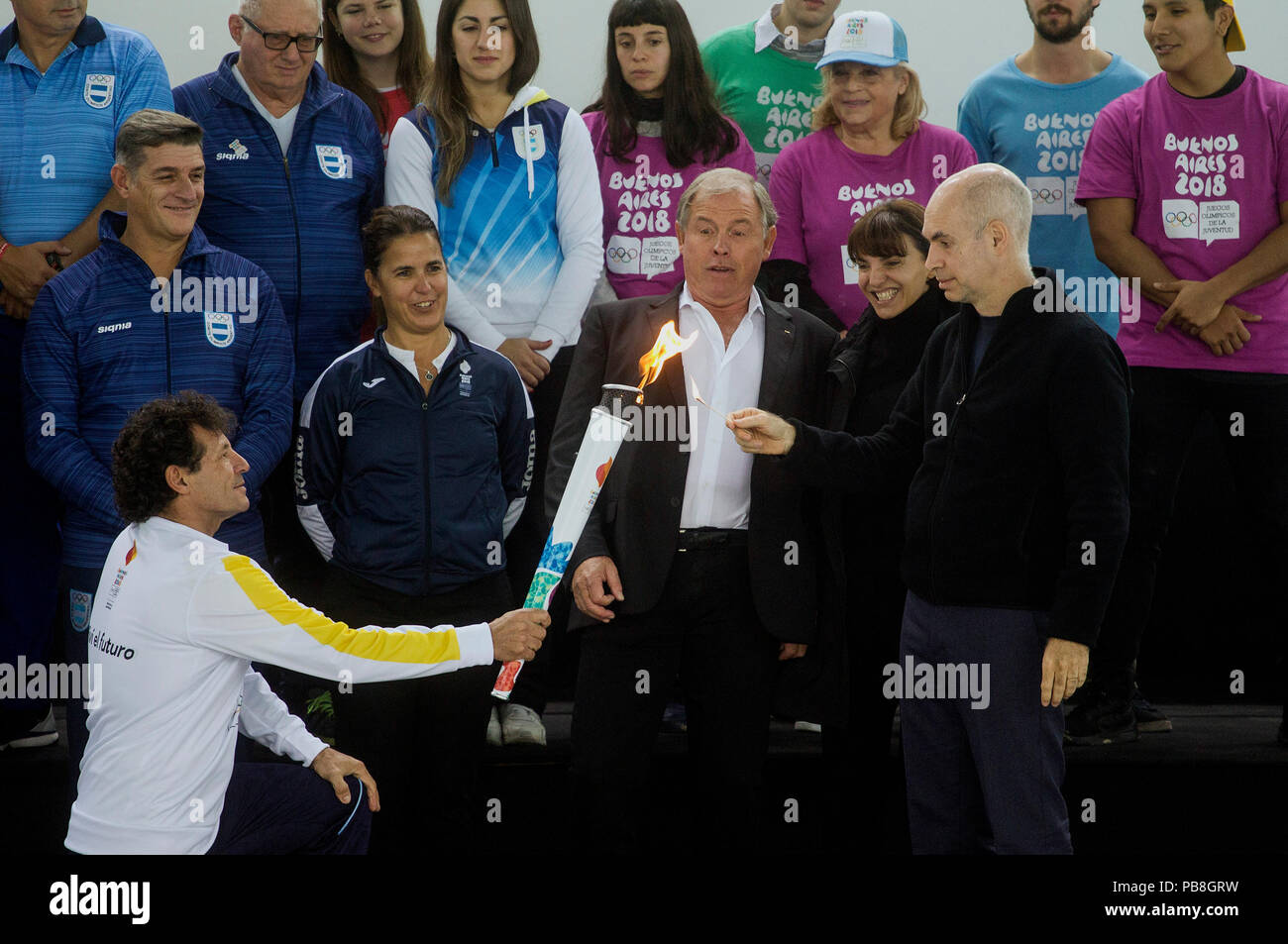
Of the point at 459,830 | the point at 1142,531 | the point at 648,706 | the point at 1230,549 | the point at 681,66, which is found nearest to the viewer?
the point at 648,706

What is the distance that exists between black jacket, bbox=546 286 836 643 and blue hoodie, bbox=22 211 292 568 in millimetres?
831

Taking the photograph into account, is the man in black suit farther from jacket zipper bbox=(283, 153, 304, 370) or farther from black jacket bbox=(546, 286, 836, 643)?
jacket zipper bbox=(283, 153, 304, 370)

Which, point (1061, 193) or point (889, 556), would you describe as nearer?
point (889, 556)

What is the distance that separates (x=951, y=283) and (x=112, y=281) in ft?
6.94

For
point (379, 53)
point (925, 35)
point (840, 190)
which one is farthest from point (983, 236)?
point (925, 35)

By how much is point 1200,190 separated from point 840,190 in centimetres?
105

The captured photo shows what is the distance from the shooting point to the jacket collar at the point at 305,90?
146 inches

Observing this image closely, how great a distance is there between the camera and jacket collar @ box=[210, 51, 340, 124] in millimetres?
3703

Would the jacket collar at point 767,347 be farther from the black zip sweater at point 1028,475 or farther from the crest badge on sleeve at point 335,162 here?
the crest badge on sleeve at point 335,162

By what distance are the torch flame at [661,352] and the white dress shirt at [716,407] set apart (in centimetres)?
9

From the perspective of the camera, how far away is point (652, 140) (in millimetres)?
4051

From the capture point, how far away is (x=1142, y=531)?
12.2 feet
